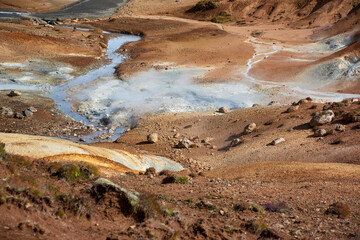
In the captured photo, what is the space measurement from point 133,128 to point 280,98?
11.9 meters

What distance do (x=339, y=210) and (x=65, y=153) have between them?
10.9m

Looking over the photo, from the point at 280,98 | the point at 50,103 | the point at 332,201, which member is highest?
the point at 332,201

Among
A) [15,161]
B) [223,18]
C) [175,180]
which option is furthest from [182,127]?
[223,18]

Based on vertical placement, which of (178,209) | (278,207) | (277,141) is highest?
(178,209)

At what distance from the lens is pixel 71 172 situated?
12531 millimetres

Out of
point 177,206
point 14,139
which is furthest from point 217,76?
point 177,206

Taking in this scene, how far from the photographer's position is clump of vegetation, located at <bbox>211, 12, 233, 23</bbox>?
212ft

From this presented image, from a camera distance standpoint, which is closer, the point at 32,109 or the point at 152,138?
the point at 152,138

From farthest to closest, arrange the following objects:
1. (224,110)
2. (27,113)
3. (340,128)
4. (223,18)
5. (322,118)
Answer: (223,18)
(224,110)
(27,113)
(322,118)
(340,128)

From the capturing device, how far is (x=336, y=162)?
18.7 meters

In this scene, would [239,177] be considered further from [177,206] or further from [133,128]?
[133,128]

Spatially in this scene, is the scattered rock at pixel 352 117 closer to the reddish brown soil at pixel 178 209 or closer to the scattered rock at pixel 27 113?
the reddish brown soil at pixel 178 209

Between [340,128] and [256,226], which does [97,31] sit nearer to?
[340,128]

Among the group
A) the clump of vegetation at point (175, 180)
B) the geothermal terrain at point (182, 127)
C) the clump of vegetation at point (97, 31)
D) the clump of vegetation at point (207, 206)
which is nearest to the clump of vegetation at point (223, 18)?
the geothermal terrain at point (182, 127)
